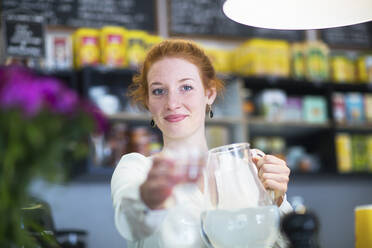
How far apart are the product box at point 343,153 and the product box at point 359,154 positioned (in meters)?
0.05

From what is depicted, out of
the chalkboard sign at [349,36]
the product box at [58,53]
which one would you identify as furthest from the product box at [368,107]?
the product box at [58,53]

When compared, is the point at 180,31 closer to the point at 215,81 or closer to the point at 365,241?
the point at 215,81

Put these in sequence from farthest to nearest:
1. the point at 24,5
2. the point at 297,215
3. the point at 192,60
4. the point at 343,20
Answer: the point at 24,5
the point at 192,60
the point at 343,20
the point at 297,215

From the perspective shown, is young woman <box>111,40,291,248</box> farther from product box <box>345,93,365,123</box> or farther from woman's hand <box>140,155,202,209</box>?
product box <box>345,93,365,123</box>

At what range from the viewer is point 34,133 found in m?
0.57

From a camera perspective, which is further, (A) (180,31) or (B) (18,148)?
(A) (180,31)

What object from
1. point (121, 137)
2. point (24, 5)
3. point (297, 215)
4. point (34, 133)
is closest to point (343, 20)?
point (297, 215)

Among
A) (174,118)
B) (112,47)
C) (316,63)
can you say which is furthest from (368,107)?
(174,118)

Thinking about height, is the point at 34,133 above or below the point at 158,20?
below

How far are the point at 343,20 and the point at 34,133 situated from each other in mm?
907

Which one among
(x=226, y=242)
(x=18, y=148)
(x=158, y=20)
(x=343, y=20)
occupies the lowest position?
(x=226, y=242)

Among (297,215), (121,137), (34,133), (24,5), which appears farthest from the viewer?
(24,5)

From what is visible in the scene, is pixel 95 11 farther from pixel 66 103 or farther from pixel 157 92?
pixel 66 103

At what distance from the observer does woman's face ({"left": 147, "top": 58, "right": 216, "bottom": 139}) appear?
136 centimetres
